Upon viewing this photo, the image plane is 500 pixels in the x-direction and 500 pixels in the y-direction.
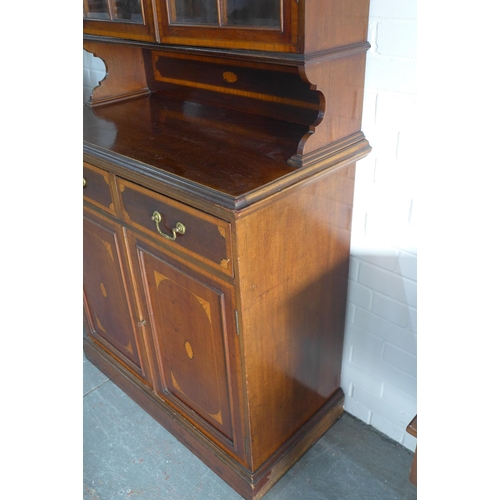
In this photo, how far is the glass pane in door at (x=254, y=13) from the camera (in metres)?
0.97

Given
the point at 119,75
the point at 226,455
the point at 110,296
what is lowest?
the point at 226,455

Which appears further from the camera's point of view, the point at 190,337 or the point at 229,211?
the point at 190,337

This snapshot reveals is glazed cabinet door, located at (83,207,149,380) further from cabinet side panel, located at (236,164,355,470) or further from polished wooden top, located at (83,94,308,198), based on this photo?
cabinet side panel, located at (236,164,355,470)

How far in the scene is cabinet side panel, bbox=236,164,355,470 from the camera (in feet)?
→ 3.68

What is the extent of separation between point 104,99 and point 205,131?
0.56m

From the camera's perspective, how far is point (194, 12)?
1151 mm

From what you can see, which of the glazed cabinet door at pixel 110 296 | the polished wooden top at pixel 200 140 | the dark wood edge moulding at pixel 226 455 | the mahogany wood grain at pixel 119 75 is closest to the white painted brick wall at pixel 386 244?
the dark wood edge moulding at pixel 226 455

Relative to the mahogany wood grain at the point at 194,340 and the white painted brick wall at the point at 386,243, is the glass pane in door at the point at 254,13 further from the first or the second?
the mahogany wood grain at the point at 194,340

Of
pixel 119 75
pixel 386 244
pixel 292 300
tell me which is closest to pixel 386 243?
pixel 386 244

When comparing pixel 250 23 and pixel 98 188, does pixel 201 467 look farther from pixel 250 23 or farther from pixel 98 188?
pixel 250 23

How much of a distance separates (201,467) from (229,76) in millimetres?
1321

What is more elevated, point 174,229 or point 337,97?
point 337,97
